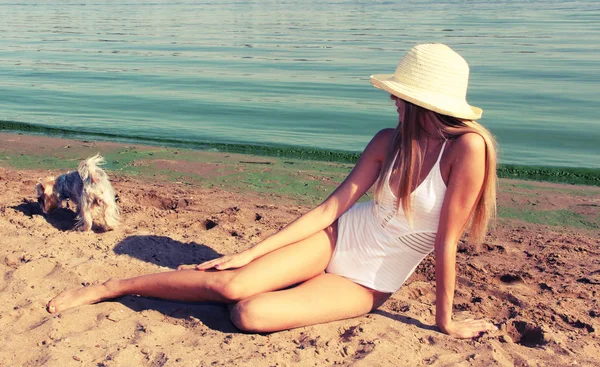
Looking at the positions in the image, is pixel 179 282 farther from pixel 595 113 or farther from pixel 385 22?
pixel 385 22

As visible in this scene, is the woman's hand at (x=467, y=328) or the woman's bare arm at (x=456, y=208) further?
the woman's hand at (x=467, y=328)

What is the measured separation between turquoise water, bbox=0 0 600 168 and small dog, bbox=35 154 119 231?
153 inches

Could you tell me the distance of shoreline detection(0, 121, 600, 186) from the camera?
8000 millimetres

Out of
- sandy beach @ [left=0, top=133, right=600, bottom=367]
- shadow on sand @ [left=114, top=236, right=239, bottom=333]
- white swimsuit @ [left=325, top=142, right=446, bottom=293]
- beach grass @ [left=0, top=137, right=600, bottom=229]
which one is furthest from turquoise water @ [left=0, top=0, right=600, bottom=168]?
white swimsuit @ [left=325, top=142, right=446, bottom=293]

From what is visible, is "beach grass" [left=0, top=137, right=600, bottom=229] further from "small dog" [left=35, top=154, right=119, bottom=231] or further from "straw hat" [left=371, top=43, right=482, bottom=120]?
"straw hat" [left=371, top=43, right=482, bottom=120]

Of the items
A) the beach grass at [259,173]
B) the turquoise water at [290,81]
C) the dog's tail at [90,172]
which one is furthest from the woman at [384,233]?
the turquoise water at [290,81]

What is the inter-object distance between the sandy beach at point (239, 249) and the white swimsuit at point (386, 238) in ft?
0.91

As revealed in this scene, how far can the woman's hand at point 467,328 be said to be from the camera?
149 inches

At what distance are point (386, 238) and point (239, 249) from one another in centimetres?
156

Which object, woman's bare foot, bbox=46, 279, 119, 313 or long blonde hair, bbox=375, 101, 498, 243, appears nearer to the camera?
long blonde hair, bbox=375, 101, 498, 243

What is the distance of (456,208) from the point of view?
3.68m

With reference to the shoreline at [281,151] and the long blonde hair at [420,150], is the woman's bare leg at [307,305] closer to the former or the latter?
the long blonde hair at [420,150]

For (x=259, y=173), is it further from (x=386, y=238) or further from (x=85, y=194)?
(x=386, y=238)

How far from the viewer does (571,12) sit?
3112 cm
